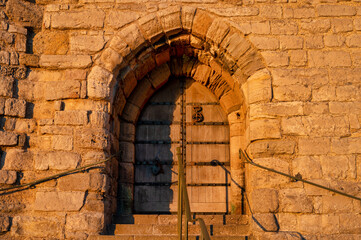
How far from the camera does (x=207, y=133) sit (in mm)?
5117

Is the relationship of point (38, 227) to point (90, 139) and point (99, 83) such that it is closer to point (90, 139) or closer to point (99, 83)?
point (90, 139)

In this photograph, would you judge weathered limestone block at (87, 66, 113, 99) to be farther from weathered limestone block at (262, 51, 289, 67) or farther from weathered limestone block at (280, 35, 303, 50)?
weathered limestone block at (280, 35, 303, 50)

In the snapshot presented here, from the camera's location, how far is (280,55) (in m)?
4.44

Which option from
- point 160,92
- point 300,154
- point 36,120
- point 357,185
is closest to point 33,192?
point 36,120

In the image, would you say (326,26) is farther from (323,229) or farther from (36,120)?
(36,120)

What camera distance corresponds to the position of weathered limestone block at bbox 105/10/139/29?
4555mm

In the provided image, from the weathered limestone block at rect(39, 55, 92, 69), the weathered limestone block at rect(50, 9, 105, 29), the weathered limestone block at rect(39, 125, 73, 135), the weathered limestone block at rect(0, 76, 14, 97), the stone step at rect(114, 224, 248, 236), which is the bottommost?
the stone step at rect(114, 224, 248, 236)

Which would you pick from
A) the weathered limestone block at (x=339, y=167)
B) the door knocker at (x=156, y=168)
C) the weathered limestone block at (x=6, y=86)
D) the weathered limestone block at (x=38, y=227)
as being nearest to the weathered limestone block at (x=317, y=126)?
the weathered limestone block at (x=339, y=167)

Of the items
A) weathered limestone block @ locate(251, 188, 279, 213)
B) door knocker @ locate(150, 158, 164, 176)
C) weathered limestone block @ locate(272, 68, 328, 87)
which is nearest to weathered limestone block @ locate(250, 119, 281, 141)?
weathered limestone block @ locate(272, 68, 328, 87)

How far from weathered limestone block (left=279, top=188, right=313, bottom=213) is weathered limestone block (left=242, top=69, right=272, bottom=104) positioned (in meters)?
0.99

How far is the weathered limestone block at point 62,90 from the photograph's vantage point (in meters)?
4.33

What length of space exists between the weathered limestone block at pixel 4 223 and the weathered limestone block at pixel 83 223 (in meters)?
0.56

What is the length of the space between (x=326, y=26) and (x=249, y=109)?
126 centimetres

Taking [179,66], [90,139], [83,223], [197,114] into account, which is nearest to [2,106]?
[90,139]
